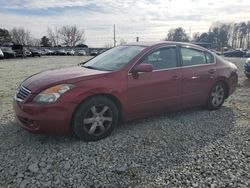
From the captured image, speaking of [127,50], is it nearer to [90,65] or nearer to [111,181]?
[90,65]

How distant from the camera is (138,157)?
3326mm

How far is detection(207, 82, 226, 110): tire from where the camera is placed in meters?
5.30

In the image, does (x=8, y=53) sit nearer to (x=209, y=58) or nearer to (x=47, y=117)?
(x=209, y=58)

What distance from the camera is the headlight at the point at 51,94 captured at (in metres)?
3.45

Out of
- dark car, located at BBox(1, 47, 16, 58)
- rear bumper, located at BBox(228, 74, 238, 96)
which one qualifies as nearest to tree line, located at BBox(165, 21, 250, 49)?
dark car, located at BBox(1, 47, 16, 58)

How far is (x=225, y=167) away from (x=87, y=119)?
1.98 metres

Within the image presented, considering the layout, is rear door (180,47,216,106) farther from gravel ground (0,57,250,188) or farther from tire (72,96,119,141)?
tire (72,96,119,141)

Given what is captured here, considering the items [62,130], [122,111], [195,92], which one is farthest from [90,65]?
[195,92]

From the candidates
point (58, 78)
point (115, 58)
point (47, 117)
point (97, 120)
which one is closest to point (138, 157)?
point (97, 120)

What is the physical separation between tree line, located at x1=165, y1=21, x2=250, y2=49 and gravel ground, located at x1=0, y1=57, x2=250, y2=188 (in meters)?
71.0

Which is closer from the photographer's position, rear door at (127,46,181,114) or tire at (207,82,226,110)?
rear door at (127,46,181,114)

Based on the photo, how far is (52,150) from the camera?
11.3 feet

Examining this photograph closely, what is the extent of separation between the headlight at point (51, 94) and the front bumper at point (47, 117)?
0.08 m

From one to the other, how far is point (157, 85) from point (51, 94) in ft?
5.90
